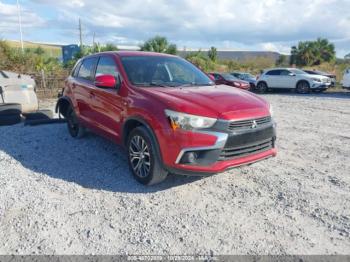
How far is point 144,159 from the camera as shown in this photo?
4215 mm

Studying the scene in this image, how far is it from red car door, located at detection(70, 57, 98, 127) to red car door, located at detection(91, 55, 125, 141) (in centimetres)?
19

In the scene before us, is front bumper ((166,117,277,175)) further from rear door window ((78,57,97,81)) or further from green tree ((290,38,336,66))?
green tree ((290,38,336,66))

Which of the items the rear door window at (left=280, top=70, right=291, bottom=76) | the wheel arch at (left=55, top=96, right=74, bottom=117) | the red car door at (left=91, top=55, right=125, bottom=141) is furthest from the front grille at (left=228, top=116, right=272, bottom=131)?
the rear door window at (left=280, top=70, right=291, bottom=76)

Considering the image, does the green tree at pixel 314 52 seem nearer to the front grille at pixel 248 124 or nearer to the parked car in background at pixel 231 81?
the parked car in background at pixel 231 81

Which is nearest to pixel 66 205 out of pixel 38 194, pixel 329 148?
pixel 38 194

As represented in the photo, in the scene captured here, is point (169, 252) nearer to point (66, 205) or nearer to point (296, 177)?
point (66, 205)

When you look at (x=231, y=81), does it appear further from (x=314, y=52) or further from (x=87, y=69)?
(x=314, y=52)

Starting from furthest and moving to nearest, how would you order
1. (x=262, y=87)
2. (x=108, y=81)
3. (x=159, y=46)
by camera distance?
(x=159, y=46), (x=262, y=87), (x=108, y=81)

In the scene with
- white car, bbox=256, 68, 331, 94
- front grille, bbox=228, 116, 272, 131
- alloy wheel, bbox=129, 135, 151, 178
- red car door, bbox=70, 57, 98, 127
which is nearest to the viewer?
front grille, bbox=228, 116, 272, 131

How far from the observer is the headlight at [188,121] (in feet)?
12.2

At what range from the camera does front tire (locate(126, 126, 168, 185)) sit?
4.00 metres

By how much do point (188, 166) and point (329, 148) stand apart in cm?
356

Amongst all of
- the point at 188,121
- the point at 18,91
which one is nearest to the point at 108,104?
the point at 188,121

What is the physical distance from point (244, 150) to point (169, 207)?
116cm
